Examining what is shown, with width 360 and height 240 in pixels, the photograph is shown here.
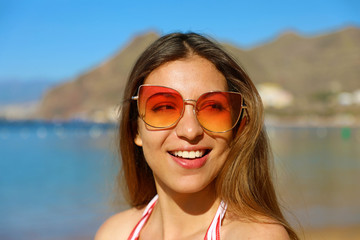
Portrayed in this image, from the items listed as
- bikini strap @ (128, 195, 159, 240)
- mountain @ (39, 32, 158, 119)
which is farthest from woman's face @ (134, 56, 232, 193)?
mountain @ (39, 32, 158, 119)

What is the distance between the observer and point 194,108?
169cm

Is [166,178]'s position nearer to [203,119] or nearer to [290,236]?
[203,119]

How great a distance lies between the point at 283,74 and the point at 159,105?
15047 centimetres

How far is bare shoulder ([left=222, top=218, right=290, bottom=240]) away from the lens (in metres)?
1.49

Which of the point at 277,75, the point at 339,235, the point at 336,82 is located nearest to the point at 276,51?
the point at 277,75

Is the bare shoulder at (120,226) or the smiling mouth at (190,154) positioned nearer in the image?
the smiling mouth at (190,154)

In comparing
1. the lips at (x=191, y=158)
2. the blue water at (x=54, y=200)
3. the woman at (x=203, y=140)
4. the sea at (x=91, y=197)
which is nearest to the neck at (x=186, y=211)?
the woman at (x=203, y=140)

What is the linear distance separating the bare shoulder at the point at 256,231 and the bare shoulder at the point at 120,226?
0.60 meters

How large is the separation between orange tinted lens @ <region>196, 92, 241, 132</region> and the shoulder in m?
0.37

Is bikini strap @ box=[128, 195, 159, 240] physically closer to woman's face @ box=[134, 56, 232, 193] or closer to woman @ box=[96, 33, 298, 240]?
woman @ box=[96, 33, 298, 240]

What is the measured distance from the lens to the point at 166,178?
1.72 meters

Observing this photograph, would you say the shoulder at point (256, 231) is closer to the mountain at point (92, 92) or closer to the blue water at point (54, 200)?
the blue water at point (54, 200)

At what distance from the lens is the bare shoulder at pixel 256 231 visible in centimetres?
149

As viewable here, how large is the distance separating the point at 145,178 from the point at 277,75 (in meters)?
150
